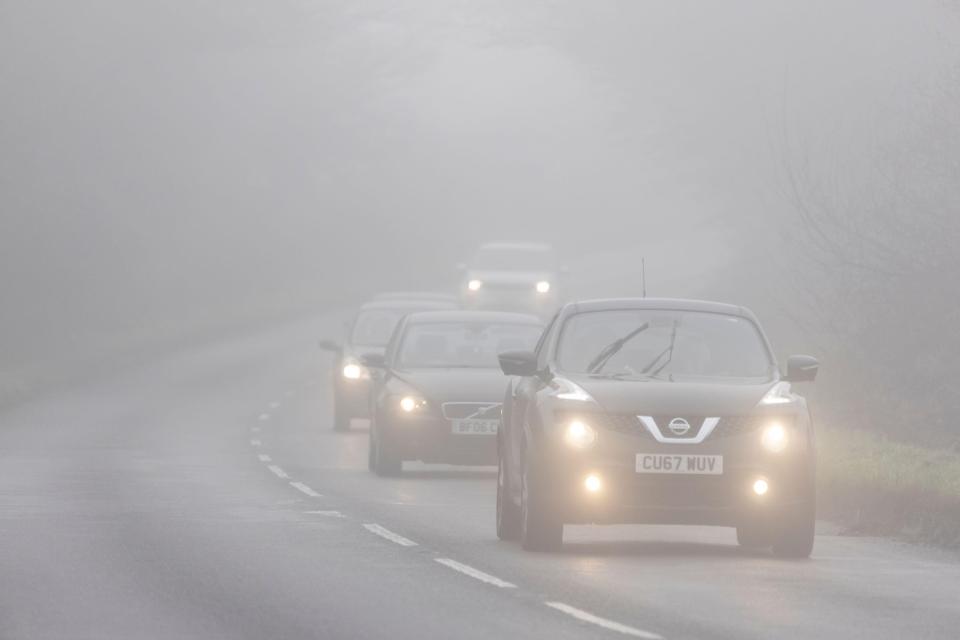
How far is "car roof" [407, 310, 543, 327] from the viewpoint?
26016 mm

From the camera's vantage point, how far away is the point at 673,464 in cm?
1515

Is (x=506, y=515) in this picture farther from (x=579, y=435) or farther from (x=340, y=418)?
(x=340, y=418)

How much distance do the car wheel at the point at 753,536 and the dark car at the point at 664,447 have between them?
16 mm

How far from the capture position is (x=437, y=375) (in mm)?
24328

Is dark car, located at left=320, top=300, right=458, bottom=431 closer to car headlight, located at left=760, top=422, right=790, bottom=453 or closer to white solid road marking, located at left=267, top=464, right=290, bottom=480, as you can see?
white solid road marking, located at left=267, top=464, right=290, bottom=480

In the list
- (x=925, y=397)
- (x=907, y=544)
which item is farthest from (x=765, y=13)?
(x=907, y=544)

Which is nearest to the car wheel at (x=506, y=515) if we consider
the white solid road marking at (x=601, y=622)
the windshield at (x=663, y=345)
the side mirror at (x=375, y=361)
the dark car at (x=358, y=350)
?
the windshield at (x=663, y=345)

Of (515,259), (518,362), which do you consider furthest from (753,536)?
(515,259)

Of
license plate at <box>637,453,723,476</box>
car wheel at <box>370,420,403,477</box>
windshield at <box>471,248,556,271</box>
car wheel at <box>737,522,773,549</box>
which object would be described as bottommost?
windshield at <box>471,248,556,271</box>

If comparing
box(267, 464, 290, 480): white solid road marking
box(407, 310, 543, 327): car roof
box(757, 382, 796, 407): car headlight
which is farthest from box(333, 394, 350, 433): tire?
box(757, 382, 796, 407): car headlight

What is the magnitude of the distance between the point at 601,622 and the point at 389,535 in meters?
5.38

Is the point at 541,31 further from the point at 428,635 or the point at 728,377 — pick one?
the point at 428,635

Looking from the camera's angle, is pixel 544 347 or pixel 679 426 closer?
pixel 679 426

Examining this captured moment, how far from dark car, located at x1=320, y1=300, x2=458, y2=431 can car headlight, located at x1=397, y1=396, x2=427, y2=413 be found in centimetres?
764
